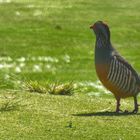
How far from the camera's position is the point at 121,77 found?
15.6 meters

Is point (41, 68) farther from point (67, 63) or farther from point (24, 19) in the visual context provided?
point (24, 19)

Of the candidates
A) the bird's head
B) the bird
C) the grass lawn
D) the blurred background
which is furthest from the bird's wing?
the blurred background

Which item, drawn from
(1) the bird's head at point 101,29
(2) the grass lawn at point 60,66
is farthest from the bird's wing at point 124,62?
(2) the grass lawn at point 60,66

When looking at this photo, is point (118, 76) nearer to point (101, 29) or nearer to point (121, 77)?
point (121, 77)

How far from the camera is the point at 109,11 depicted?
5647 cm

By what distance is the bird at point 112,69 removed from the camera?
50.7 feet

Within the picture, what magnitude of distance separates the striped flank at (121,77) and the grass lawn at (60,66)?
67 cm

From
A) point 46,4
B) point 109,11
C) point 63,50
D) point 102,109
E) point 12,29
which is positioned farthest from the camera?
point 46,4

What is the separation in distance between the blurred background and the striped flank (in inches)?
350

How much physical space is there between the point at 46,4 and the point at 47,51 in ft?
74.1

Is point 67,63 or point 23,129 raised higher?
point 23,129

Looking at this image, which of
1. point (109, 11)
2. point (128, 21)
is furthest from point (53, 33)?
point (109, 11)

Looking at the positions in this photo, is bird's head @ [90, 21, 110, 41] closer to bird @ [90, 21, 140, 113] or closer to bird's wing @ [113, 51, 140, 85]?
bird @ [90, 21, 140, 113]

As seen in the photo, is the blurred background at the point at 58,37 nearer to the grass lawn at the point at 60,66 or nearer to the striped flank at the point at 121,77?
the grass lawn at the point at 60,66
